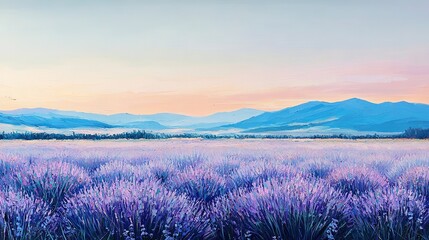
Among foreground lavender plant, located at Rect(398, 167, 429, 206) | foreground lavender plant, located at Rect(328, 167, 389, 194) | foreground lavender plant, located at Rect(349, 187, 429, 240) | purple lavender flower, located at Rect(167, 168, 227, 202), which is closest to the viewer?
foreground lavender plant, located at Rect(349, 187, 429, 240)

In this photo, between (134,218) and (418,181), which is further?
(418,181)

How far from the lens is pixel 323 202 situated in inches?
164

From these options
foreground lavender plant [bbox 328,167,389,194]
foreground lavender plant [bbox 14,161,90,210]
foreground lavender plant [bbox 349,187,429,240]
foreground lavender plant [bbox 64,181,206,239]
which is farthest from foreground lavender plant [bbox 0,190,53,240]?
foreground lavender plant [bbox 328,167,389,194]

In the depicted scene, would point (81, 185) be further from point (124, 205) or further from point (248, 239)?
point (248, 239)

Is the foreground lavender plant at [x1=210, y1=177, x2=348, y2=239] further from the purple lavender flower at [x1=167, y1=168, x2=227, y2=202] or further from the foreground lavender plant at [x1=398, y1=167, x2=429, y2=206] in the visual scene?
the foreground lavender plant at [x1=398, y1=167, x2=429, y2=206]

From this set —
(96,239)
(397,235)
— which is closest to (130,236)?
(96,239)

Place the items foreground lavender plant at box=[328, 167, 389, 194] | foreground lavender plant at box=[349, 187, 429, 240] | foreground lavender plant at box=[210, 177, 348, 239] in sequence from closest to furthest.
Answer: foreground lavender plant at box=[210, 177, 348, 239], foreground lavender plant at box=[349, 187, 429, 240], foreground lavender plant at box=[328, 167, 389, 194]

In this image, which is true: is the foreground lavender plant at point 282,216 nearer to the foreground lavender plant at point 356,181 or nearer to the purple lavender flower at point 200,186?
the purple lavender flower at point 200,186

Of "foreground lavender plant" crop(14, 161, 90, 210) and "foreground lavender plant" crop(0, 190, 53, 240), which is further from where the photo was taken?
"foreground lavender plant" crop(14, 161, 90, 210)

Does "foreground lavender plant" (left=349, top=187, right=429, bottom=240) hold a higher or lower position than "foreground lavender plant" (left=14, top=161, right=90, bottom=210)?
lower

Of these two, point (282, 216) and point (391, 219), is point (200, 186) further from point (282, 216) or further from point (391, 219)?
point (391, 219)

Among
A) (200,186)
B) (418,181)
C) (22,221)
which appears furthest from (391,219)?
(22,221)

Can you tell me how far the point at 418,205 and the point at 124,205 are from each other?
99.1 inches

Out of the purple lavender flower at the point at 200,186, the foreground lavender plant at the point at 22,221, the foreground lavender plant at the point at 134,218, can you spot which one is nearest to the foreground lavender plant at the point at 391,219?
the foreground lavender plant at the point at 134,218
